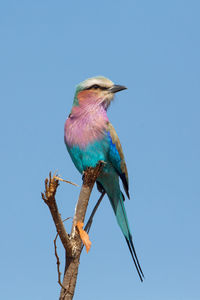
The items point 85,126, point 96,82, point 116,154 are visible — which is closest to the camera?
point 85,126

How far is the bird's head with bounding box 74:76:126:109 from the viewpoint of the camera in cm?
653

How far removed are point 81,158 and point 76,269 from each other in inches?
70.2

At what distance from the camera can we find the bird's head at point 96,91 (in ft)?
21.4

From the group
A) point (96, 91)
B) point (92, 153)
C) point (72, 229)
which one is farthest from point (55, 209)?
point (96, 91)

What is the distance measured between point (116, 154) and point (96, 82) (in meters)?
1.16

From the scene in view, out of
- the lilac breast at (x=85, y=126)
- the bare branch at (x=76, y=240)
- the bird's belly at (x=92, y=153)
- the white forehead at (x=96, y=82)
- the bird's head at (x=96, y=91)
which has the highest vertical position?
the white forehead at (x=96, y=82)

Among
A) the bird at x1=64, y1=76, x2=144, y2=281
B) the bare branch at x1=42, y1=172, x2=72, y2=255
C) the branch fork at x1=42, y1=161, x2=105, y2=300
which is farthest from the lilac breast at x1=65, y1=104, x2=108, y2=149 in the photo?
the bare branch at x1=42, y1=172, x2=72, y2=255

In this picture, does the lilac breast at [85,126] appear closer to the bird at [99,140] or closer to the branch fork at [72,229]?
the bird at [99,140]

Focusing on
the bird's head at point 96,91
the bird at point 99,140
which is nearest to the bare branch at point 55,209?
the bird at point 99,140

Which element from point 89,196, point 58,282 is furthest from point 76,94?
point 58,282

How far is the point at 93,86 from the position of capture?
660cm

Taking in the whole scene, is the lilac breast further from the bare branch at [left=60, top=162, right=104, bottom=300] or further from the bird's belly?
the bare branch at [left=60, top=162, right=104, bottom=300]

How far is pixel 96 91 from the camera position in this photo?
6.60m

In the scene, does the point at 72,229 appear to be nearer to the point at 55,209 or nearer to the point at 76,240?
the point at 76,240
